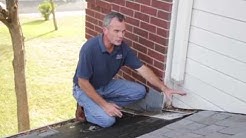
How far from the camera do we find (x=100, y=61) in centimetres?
409

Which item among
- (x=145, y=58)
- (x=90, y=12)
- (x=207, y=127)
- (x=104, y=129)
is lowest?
(x=104, y=129)

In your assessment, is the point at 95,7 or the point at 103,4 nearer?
the point at 103,4

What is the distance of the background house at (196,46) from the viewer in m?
3.53

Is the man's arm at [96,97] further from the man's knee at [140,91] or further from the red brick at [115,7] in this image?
the red brick at [115,7]

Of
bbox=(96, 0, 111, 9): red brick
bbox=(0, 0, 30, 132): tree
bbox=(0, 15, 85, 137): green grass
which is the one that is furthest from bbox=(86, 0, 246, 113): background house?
bbox=(0, 15, 85, 137): green grass

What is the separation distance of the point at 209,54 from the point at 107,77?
3.62ft

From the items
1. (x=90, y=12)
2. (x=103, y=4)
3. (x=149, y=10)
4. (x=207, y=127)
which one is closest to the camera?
(x=207, y=127)

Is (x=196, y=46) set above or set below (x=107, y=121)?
above

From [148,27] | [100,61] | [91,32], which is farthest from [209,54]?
[91,32]

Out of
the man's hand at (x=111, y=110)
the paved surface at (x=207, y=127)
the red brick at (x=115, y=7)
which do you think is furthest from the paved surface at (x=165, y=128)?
the red brick at (x=115, y=7)

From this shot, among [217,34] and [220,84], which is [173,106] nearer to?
[220,84]

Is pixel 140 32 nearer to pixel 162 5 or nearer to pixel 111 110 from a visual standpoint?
pixel 162 5

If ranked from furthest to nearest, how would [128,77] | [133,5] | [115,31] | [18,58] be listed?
[18,58], [128,77], [133,5], [115,31]

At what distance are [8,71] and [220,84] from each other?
1109 centimetres
